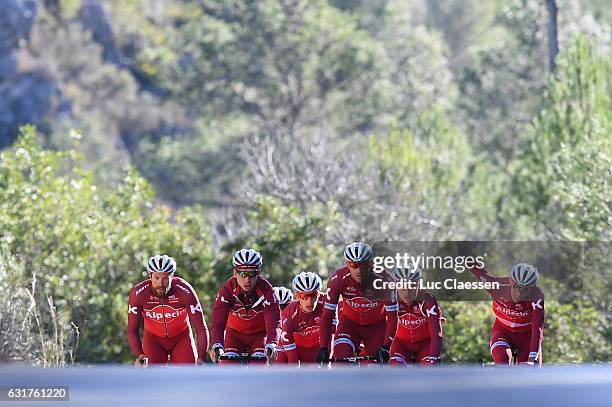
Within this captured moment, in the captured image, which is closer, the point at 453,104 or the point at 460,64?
the point at 453,104

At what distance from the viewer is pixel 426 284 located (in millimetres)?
16062

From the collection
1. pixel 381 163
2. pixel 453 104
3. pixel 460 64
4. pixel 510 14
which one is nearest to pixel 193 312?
pixel 381 163

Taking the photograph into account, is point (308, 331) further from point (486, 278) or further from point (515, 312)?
point (515, 312)

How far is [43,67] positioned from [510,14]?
28.1 meters

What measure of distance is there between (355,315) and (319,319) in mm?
489

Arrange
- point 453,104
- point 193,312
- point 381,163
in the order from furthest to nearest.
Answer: point 453,104, point 381,163, point 193,312

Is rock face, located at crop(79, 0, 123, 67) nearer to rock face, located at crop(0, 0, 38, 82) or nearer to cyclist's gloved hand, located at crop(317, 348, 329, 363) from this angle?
rock face, located at crop(0, 0, 38, 82)

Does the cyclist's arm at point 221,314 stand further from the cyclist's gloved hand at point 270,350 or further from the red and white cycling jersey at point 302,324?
the red and white cycling jersey at point 302,324

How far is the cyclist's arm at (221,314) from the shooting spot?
14.8 metres

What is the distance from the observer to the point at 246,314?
50.7 feet

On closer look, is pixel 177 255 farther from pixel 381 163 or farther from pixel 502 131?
pixel 502 131

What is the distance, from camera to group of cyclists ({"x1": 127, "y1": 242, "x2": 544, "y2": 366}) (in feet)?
A: 48.5

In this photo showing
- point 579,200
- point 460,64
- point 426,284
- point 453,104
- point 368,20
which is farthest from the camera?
point 460,64

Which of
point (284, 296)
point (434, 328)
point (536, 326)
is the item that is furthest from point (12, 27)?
point (536, 326)
